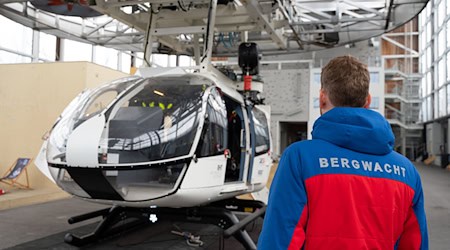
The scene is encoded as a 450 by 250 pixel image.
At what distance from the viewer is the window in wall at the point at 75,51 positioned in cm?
1560

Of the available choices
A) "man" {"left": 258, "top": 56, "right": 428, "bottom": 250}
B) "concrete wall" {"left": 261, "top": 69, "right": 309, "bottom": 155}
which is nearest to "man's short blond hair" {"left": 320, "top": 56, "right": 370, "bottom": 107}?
"man" {"left": 258, "top": 56, "right": 428, "bottom": 250}

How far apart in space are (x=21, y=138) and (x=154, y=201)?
7166mm

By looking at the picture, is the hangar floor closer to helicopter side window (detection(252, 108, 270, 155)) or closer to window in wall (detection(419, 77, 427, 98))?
helicopter side window (detection(252, 108, 270, 155))

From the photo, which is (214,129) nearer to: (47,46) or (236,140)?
(236,140)

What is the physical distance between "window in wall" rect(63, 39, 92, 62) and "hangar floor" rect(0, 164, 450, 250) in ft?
30.7

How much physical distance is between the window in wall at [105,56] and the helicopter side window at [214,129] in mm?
13840

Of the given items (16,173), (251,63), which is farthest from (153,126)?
(16,173)

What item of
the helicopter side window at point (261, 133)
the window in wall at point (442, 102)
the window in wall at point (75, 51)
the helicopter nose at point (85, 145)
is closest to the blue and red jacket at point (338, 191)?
the helicopter nose at point (85, 145)

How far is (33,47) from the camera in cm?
1424

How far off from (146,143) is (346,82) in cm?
257

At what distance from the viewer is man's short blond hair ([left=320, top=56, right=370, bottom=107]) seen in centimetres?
143

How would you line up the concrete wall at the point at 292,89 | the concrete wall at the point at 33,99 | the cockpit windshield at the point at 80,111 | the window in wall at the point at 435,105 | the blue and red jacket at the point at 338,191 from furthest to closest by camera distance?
1. the window in wall at the point at 435,105
2. the concrete wall at the point at 292,89
3. the concrete wall at the point at 33,99
4. the cockpit windshield at the point at 80,111
5. the blue and red jacket at the point at 338,191

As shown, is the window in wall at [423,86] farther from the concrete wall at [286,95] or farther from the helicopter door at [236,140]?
the helicopter door at [236,140]

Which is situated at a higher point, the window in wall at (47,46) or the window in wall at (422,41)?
the window in wall at (422,41)
